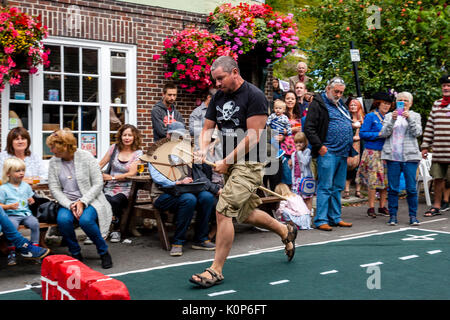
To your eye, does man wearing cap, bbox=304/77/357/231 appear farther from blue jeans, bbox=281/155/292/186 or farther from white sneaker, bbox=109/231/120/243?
white sneaker, bbox=109/231/120/243

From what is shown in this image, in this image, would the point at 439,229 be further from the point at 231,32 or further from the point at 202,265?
the point at 231,32

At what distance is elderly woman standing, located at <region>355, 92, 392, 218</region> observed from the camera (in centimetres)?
907

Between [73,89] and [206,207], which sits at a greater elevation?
[73,89]

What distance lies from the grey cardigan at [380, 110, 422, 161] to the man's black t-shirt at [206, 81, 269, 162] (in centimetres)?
349

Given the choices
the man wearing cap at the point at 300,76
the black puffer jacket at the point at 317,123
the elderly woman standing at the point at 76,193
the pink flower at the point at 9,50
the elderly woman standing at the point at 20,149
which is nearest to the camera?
the elderly woman standing at the point at 76,193

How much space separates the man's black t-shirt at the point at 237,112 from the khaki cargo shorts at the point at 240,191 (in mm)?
147

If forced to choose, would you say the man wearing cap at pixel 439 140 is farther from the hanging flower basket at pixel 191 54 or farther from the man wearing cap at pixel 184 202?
the man wearing cap at pixel 184 202

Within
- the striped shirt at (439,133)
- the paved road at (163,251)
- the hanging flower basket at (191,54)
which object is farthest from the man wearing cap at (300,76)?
the paved road at (163,251)

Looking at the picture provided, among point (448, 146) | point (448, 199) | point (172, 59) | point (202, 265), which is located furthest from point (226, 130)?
point (448, 199)

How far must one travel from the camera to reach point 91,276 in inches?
142

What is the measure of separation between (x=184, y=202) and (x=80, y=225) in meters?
1.28

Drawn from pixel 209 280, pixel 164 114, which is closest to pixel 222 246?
pixel 209 280

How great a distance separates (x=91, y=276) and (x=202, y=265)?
2461mm

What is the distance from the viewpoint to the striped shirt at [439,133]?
30.7ft
